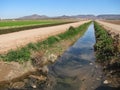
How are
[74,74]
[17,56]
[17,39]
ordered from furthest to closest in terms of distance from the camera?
1. [17,39]
2. [17,56]
3. [74,74]

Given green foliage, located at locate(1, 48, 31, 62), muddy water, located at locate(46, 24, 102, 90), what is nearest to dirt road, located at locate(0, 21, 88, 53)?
green foliage, located at locate(1, 48, 31, 62)

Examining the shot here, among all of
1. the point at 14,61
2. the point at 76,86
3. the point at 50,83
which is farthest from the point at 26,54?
the point at 76,86

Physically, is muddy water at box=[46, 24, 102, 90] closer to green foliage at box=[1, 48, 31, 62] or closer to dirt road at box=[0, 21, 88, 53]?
Result: green foliage at box=[1, 48, 31, 62]

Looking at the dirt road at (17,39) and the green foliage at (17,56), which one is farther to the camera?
the dirt road at (17,39)

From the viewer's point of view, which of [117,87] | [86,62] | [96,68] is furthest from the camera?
[86,62]

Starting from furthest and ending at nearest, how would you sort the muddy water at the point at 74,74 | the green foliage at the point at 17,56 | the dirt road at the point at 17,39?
the dirt road at the point at 17,39 < the green foliage at the point at 17,56 < the muddy water at the point at 74,74

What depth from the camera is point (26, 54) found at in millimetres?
16484

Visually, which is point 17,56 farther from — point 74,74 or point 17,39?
point 17,39

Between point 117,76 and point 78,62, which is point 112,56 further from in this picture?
point 117,76

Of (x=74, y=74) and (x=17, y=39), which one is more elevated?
(x=74, y=74)

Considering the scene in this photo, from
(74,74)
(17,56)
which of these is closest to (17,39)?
(17,56)

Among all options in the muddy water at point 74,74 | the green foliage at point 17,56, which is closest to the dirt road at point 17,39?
the green foliage at point 17,56

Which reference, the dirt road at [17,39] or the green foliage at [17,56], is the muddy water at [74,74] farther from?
the dirt road at [17,39]

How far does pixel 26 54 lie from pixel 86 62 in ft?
17.8
